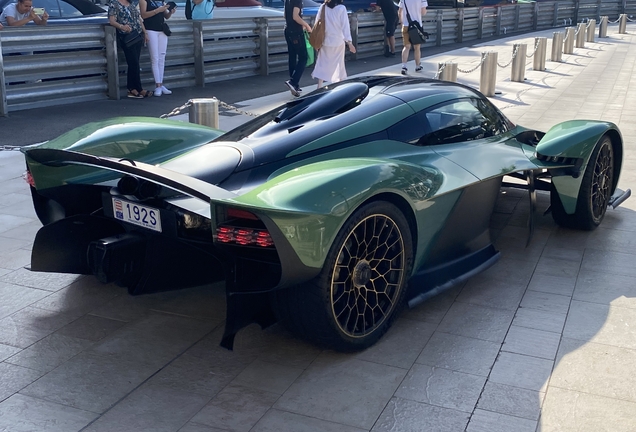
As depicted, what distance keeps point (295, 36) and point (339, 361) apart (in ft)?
31.0

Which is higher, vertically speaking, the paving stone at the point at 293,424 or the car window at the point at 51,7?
the car window at the point at 51,7

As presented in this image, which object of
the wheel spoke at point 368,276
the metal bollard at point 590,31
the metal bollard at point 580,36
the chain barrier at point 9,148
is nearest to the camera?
the wheel spoke at point 368,276

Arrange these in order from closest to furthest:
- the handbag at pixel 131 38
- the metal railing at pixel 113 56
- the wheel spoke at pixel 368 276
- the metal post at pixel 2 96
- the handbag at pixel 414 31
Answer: the wheel spoke at pixel 368 276
the metal post at pixel 2 96
the metal railing at pixel 113 56
the handbag at pixel 131 38
the handbag at pixel 414 31

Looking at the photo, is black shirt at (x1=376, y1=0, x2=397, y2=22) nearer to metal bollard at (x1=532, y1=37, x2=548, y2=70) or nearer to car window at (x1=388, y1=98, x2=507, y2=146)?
metal bollard at (x1=532, y1=37, x2=548, y2=70)

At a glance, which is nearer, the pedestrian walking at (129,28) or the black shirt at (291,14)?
the pedestrian walking at (129,28)

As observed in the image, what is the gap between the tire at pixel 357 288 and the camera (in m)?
3.78

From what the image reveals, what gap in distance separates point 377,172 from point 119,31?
895cm

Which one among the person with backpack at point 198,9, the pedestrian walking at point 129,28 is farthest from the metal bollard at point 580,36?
the pedestrian walking at point 129,28

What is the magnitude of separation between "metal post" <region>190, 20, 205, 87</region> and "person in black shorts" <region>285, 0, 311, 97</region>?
1.95 m

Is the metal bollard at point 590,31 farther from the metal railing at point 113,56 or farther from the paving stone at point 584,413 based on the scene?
the paving stone at point 584,413

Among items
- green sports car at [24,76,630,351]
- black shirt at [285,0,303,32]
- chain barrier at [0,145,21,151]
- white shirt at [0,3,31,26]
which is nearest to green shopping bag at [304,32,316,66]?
black shirt at [285,0,303,32]

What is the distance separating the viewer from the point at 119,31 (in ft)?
38.9

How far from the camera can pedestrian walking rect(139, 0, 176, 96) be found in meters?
12.1

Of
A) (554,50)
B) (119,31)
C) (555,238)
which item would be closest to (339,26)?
(119,31)
